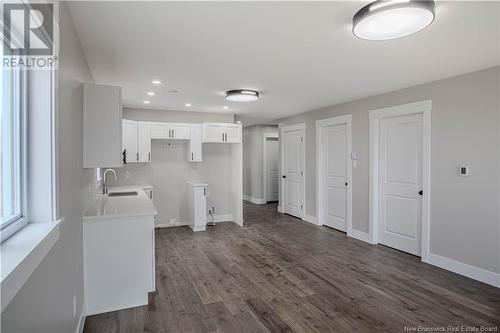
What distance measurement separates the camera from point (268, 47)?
2.69m

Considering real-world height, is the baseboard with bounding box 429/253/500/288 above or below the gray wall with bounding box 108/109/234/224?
below

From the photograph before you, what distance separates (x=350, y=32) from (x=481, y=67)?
201cm

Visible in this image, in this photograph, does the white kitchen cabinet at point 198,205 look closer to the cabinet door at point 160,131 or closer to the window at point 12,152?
the cabinet door at point 160,131

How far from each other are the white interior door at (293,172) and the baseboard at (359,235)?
65.0 inches

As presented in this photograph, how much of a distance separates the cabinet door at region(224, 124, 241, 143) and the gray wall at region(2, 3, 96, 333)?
3594 mm

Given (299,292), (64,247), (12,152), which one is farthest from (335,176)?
(12,152)

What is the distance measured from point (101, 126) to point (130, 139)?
107 inches

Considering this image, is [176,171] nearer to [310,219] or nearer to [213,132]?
[213,132]


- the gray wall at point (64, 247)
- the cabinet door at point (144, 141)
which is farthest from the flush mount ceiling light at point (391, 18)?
the cabinet door at point (144, 141)

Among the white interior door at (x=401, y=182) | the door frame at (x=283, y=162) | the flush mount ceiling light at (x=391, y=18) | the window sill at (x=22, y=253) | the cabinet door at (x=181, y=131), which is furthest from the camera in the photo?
the door frame at (x=283, y=162)

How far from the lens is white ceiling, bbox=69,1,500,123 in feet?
6.74

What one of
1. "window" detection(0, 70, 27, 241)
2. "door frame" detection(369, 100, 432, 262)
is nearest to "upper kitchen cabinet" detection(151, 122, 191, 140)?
"door frame" detection(369, 100, 432, 262)

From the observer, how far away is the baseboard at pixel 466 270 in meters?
3.29

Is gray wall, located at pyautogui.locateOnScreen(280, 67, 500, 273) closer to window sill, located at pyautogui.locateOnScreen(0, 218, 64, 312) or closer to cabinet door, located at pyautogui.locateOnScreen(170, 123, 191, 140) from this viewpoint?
cabinet door, located at pyautogui.locateOnScreen(170, 123, 191, 140)
